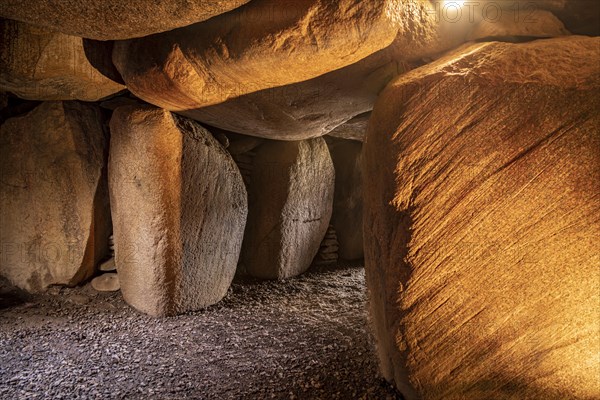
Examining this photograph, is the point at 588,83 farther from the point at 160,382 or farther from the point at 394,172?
the point at 160,382

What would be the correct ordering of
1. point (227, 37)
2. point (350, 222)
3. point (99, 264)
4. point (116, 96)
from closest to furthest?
point (227, 37) < point (116, 96) < point (99, 264) < point (350, 222)

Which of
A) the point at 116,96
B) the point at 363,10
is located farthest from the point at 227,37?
the point at 116,96

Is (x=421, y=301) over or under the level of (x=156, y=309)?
over

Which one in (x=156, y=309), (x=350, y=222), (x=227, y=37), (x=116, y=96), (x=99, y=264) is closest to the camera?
(x=227, y=37)

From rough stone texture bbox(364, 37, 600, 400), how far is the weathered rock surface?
10.2 ft

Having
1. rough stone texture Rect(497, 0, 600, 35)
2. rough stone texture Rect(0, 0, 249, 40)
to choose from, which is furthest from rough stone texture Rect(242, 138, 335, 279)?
rough stone texture Rect(497, 0, 600, 35)

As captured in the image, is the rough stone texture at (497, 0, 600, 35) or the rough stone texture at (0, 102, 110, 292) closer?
the rough stone texture at (497, 0, 600, 35)

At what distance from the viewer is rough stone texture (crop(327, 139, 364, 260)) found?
5.85 meters

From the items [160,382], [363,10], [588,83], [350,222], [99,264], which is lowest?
[160,382]

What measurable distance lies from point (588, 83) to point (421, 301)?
1295mm

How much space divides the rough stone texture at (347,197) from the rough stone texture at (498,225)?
151 inches

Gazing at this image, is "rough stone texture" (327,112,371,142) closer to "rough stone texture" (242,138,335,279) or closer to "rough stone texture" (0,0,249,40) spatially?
"rough stone texture" (242,138,335,279)

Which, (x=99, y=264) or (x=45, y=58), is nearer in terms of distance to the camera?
(x=45, y=58)

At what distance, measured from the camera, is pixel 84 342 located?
2.94 meters
